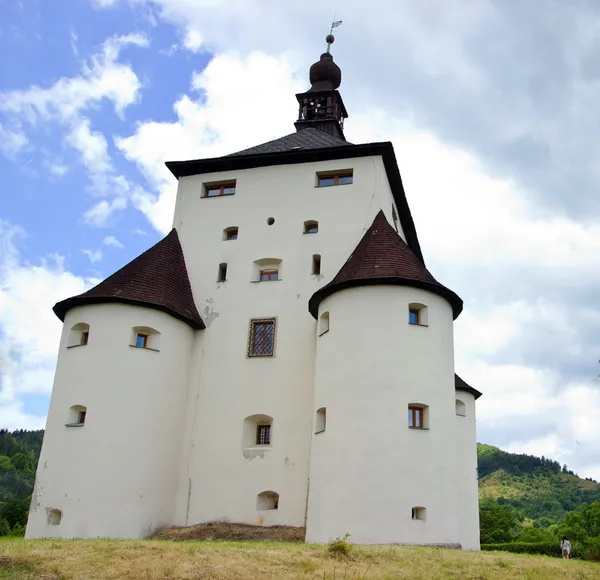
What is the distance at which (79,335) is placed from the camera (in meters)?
23.5

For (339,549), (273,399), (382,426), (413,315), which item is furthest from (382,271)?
(339,549)

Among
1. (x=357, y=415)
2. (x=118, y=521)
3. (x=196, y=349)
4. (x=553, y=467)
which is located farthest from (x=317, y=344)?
(x=553, y=467)

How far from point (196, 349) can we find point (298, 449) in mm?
5310

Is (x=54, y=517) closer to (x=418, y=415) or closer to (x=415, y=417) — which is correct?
(x=415, y=417)

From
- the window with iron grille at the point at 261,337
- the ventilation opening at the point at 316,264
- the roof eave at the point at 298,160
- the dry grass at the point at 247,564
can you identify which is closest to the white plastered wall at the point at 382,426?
the dry grass at the point at 247,564

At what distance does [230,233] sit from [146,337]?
5733mm

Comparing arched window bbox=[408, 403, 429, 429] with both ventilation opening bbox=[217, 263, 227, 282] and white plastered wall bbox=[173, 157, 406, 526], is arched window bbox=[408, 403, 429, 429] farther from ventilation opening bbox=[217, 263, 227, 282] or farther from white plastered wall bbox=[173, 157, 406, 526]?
ventilation opening bbox=[217, 263, 227, 282]

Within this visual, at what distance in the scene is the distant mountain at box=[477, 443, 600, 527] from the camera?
299 feet

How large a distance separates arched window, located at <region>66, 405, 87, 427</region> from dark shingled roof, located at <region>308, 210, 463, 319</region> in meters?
7.96

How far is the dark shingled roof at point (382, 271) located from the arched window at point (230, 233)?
5095mm

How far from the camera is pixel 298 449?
74.4ft

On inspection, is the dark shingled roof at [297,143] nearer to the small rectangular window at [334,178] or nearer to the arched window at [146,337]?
the small rectangular window at [334,178]

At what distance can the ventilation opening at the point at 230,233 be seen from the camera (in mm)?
26844

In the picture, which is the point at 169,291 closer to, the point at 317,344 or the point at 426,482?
the point at 317,344
